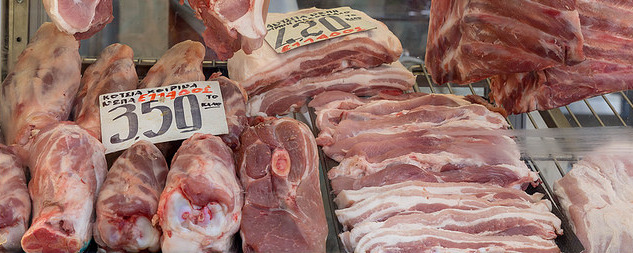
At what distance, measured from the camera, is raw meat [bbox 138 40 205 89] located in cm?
279

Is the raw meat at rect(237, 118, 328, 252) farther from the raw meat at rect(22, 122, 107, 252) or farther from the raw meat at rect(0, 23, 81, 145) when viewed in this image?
the raw meat at rect(0, 23, 81, 145)

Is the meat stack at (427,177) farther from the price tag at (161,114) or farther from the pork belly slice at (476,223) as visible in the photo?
the price tag at (161,114)

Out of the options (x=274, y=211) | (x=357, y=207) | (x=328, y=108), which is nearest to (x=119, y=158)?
(x=274, y=211)

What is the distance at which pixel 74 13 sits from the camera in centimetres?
176

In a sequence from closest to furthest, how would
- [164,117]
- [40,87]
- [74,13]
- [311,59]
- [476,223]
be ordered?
[74,13]
[476,223]
[164,117]
[40,87]
[311,59]

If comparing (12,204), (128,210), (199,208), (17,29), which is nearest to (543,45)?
(199,208)

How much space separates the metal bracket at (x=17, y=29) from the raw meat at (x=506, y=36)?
1.87 metres

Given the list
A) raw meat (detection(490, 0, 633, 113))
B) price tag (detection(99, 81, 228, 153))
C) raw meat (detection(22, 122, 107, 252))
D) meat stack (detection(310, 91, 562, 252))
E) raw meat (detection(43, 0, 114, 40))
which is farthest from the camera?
raw meat (detection(490, 0, 633, 113))

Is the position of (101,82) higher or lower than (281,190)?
lower

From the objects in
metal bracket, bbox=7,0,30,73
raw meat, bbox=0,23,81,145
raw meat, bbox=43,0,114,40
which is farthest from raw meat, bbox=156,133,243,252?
metal bracket, bbox=7,0,30,73

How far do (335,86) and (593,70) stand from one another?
119 centimetres

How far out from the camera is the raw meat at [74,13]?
5.63 ft

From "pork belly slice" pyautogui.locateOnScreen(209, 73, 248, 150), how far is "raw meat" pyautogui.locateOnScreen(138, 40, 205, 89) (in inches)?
4.3

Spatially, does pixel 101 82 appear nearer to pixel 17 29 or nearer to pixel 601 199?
pixel 17 29
